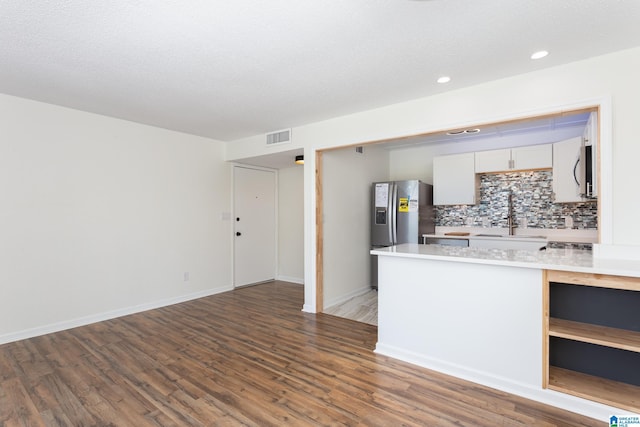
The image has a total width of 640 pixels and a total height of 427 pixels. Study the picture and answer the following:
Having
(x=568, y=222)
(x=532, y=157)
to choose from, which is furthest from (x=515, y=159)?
(x=568, y=222)

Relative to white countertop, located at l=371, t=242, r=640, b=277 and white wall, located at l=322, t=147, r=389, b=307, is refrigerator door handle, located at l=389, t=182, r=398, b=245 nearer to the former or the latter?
white wall, located at l=322, t=147, r=389, b=307

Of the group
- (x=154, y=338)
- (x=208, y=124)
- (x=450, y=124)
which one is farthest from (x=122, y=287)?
(x=450, y=124)

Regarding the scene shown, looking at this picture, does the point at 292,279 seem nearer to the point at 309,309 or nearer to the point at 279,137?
the point at 309,309

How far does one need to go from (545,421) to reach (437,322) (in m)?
0.88

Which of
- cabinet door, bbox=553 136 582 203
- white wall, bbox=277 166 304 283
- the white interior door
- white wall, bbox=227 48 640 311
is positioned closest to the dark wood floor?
white wall, bbox=227 48 640 311

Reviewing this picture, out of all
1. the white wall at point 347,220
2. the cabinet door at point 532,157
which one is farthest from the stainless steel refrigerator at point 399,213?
the cabinet door at point 532,157

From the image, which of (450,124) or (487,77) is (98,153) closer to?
(450,124)

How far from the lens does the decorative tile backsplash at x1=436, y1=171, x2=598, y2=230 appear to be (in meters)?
4.18

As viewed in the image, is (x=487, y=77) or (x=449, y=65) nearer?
(x=449, y=65)

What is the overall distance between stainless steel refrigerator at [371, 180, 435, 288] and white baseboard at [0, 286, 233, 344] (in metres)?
2.88

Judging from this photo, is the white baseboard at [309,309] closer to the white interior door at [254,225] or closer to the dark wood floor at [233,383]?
the dark wood floor at [233,383]

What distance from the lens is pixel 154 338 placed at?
324 centimetres

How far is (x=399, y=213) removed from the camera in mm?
4895

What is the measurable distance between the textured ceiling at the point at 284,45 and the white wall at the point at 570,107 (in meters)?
0.10
